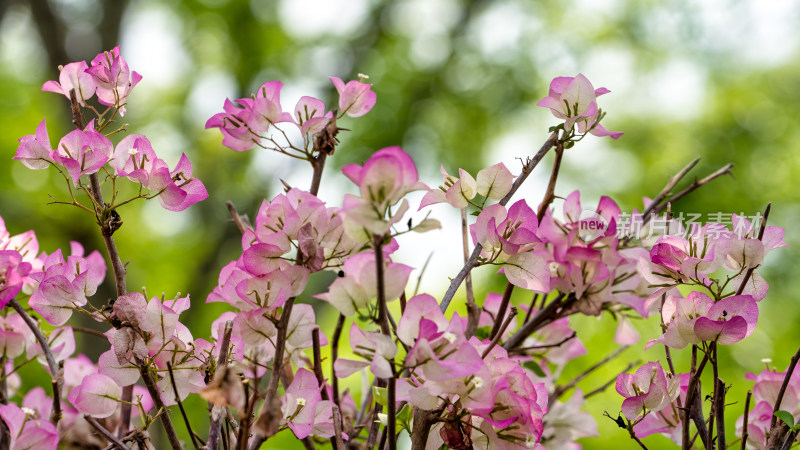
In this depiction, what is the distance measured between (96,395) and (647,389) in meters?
0.34

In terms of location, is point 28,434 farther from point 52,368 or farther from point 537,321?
point 537,321

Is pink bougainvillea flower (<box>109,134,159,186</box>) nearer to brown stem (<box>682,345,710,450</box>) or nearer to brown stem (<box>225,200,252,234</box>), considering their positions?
brown stem (<box>225,200,252,234</box>)

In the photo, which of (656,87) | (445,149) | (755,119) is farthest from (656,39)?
(445,149)

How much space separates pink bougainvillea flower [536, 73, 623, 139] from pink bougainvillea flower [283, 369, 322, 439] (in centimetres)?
23

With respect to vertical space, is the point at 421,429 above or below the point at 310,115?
below

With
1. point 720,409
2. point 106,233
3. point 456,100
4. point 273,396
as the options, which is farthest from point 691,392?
point 456,100

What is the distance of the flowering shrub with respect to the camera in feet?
1.04

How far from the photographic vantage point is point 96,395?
38 cm

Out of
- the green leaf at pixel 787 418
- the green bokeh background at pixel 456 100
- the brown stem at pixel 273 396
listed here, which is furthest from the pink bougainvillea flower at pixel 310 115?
the green bokeh background at pixel 456 100

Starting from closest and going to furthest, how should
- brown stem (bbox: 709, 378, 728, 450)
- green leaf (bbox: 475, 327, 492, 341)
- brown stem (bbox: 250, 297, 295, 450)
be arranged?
brown stem (bbox: 250, 297, 295, 450) < brown stem (bbox: 709, 378, 728, 450) < green leaf (bbox: 475, 327, 492, 341)

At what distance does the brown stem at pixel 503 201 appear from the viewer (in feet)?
1.21

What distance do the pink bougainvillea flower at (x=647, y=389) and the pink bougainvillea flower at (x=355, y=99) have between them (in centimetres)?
24

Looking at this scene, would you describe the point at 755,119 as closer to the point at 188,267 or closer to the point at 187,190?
the point at 188,267

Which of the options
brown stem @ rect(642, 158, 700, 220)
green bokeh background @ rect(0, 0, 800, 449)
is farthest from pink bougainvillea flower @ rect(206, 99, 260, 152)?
green bokeh background @ rect(0, 0, 800, 449)
